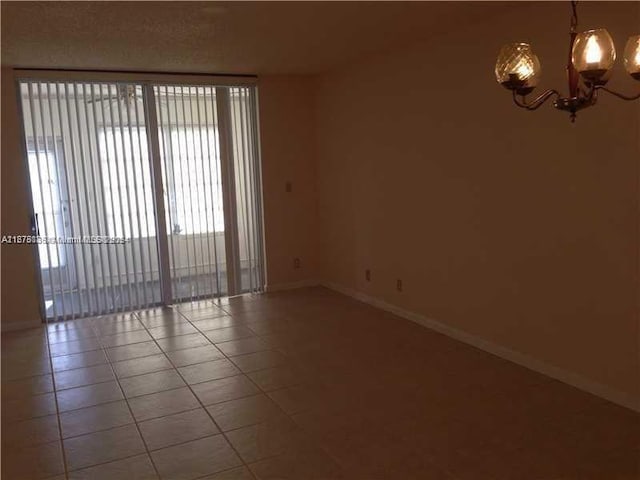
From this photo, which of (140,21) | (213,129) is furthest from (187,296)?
(140,21)

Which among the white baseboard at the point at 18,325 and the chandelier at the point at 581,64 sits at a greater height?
the chandelier at the point at 581,64

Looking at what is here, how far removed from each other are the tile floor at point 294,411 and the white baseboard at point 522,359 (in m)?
0.07

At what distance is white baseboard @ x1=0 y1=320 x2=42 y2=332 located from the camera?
16.6 ft

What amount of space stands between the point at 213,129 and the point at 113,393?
313 cm

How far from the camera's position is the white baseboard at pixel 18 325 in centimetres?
507

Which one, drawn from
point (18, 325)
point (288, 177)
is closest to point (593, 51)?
point (288, 177)

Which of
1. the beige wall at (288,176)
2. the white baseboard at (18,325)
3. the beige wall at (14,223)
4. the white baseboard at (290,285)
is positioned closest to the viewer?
the beige wall at (14,223)

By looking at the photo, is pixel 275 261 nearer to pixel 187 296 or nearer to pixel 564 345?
pixel 187 296

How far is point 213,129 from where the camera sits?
228 inches

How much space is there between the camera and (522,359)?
376 cm

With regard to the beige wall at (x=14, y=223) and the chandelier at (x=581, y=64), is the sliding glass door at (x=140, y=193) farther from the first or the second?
the chandelier at (x=581, y=64)

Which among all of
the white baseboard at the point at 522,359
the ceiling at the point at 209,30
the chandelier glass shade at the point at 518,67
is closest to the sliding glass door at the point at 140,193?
the ceiling at the point at 209,30

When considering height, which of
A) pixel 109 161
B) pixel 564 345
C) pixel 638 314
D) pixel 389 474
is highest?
pixel 109 161

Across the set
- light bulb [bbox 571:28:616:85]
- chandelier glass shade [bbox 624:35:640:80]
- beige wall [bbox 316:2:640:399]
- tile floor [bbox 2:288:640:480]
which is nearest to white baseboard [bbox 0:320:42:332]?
tile floor [bbox 2:288:640:480]
